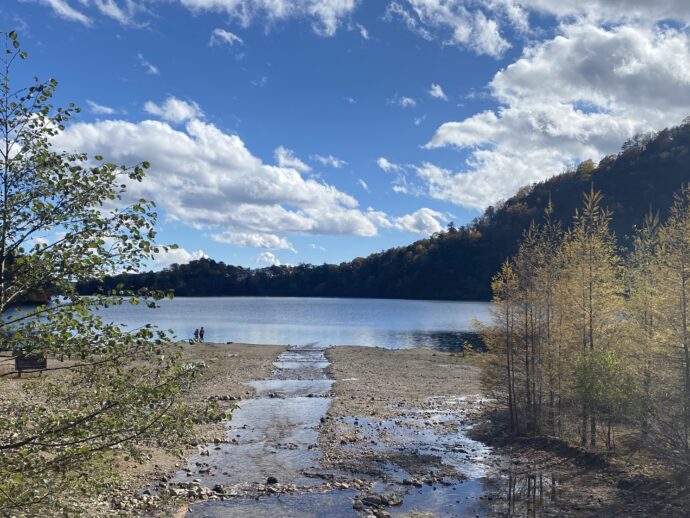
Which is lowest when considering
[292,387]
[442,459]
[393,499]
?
[292,387]

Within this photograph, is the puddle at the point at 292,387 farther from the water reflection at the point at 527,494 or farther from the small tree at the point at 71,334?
the small tree at the point at 71,334

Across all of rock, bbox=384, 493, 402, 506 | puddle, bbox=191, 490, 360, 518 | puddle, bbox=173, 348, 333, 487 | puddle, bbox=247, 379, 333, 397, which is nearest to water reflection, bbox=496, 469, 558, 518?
rock, bbox=384, 493, 402, 506

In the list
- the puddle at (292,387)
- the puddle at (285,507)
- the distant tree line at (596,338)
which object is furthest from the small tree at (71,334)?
the puddle at (292,387)

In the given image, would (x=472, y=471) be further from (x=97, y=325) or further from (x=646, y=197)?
(x=646, y=197)

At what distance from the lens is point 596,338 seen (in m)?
25.6

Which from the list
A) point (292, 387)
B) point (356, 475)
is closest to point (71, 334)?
point (356, 475)

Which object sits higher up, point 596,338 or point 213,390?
point 596,338

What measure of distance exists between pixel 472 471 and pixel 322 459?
268 inches

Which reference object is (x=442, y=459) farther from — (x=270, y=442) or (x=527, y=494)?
(x=270, y=442)

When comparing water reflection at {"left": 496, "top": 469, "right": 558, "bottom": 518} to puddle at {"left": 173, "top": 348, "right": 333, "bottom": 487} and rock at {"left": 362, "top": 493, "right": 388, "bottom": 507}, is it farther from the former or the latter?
puddle at {"left": 173, "top": 348, "right": 333, "bottom": 487}

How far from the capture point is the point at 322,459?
80.4 feet

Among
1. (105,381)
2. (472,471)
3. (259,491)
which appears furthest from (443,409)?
(105,381)

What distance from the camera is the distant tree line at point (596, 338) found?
1958cm

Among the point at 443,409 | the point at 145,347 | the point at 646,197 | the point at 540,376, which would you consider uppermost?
the point at 646,197
